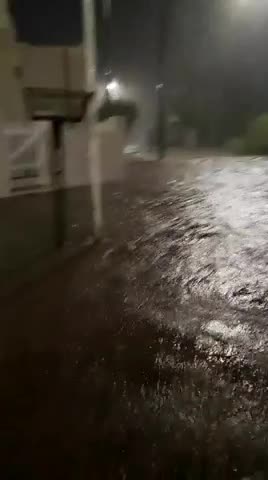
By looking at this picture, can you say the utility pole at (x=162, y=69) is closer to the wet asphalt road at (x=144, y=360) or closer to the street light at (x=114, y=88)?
the street light at (x=114, y=88)

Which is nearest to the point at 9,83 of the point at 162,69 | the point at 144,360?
the point at 144,360

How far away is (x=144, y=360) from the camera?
0.51 meters

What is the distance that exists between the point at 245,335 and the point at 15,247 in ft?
1.46

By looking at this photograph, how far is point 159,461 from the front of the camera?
14.8 inches

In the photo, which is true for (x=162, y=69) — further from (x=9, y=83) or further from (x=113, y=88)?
(x=9, y=83)

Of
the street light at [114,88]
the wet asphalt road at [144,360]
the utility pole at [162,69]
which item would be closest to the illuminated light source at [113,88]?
the street light at [114,88]

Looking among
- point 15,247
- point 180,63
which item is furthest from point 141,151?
point 15,247

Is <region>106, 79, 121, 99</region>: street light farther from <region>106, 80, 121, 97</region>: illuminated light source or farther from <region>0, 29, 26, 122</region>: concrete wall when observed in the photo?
<region>0, 29, 26, 122</region>: concrete wall

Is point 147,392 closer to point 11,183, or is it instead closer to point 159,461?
point 159,461

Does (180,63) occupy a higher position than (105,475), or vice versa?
(180,63)

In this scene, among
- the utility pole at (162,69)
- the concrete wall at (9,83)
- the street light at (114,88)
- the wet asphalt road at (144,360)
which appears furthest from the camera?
the utility pole at (162,69)

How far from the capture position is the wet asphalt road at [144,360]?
383 millimetres

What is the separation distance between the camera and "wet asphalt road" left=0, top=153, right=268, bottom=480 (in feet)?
1.26

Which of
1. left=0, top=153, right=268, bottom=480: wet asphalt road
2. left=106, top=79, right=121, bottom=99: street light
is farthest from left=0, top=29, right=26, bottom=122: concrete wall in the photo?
left=106, top=79, right=121, bottom=99: street light
